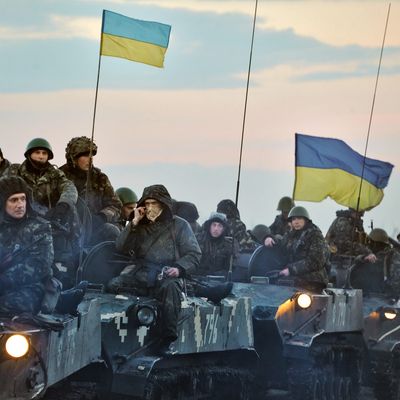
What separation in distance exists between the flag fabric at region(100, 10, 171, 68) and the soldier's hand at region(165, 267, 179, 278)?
10.8 feet

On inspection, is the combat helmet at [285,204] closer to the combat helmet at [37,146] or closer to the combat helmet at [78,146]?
the combat helmet at [78,146]

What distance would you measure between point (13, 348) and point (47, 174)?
222 inches

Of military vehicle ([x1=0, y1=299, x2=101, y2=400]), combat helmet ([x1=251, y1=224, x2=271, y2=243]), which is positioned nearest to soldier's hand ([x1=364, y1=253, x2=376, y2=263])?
combat helmet ([x1=251, y1=224, x2=271, y2=243])

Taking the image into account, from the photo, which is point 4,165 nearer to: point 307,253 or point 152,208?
point 152,208

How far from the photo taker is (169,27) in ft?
68.2

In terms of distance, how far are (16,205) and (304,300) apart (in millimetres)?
7865

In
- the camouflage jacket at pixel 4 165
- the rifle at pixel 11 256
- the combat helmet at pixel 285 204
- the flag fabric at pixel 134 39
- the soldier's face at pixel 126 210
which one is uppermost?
the flag fabric at pixel 134 39

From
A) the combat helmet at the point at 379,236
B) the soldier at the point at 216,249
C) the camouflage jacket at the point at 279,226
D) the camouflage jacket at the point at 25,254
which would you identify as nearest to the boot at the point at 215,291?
the soldier at the point at 216,249

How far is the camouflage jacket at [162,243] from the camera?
17391 mm

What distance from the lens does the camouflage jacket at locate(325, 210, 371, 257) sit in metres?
27.5

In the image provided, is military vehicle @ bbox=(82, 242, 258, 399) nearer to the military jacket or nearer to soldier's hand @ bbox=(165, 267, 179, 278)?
soldier's hand @ bbox=(165, 267, 179, 278)

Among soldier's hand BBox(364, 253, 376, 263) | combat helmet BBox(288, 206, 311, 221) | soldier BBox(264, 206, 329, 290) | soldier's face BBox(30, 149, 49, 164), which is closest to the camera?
soldier's face BBox(30, 149, 49, 164)

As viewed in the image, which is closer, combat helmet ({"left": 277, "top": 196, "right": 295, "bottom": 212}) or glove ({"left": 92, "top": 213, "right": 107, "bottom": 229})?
glove ({"left": 92, "top": 213, "right": 107, "bottom": 229})

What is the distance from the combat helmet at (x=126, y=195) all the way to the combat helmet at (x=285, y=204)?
8.25m
